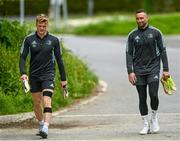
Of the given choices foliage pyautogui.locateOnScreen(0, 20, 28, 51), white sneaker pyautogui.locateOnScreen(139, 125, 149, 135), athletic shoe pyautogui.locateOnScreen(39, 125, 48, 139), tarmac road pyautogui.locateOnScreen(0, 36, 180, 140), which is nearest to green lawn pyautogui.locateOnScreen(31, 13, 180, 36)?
tarmac road pyautogui.locateOnScreen(0, 36, 180, 140)

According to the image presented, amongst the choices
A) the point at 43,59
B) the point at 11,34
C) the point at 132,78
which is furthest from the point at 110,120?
the point at 11,34

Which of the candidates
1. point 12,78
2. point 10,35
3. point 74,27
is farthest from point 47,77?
point 74,27

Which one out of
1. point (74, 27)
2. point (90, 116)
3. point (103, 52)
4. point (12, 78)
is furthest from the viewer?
point (74, 27)

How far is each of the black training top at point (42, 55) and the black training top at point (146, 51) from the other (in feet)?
3.79

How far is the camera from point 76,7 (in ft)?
253

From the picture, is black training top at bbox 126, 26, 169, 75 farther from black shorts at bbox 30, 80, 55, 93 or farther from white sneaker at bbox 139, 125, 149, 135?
black shorts at bbox 30, 80, 55, 93

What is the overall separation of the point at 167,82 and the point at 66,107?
14.2ft

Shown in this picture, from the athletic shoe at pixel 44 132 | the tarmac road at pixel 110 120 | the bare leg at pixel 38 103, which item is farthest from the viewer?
the bare leg at pixel 38 103

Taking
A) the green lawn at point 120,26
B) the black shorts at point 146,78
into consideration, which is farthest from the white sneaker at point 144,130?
the green lawn at point 120,26

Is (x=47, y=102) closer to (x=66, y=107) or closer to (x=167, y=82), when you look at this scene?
(x=167, y=82)

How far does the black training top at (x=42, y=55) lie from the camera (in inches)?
469

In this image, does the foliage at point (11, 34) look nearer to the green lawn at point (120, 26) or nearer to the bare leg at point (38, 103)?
the bare leg at point (38, 103)

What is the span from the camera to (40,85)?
1210 centimetres

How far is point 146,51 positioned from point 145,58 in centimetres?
11
